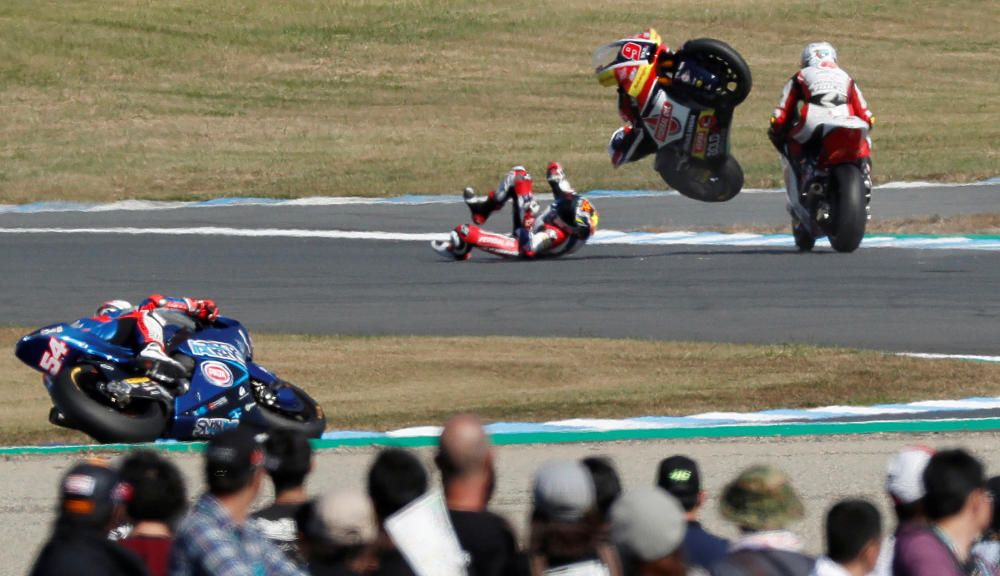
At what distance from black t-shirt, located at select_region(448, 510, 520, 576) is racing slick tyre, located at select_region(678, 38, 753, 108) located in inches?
557

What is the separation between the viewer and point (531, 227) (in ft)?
66.8

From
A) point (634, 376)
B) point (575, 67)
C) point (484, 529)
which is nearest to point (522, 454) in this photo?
point (634, 376)

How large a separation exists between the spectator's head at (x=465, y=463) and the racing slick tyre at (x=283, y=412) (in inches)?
251

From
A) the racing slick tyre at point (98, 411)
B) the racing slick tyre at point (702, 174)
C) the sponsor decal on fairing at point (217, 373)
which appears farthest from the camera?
the racing slick tyre at point (702, 174)

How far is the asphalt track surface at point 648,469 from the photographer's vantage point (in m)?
9.61

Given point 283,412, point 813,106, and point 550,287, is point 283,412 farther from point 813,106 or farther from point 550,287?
point 813,106

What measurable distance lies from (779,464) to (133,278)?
1113 cm

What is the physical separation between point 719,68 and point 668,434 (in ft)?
28.8

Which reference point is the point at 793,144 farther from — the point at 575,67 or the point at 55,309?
the point at 575,67

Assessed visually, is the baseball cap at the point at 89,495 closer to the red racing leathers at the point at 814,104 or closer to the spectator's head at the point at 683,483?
the spectator's head at the point at 683,483

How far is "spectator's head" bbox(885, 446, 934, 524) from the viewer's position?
5.62 metres

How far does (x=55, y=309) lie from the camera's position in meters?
18.1

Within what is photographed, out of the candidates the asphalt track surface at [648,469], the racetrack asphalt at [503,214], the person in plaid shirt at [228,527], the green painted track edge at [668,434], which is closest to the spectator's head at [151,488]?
the person in plaid shirt at [228,527]

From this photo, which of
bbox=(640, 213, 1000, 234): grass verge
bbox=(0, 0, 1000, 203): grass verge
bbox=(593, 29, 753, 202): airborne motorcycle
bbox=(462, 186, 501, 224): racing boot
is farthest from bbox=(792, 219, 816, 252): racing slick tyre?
bbox=(0, 0, 1000, 203): grass verge
